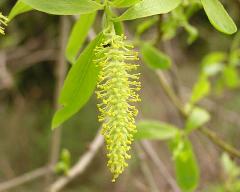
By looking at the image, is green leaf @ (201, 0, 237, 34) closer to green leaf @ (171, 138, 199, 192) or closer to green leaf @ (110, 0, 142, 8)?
green leaf @ (110, 0, 142, 8)

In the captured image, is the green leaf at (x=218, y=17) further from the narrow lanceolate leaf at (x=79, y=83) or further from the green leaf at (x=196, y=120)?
the green leaf at (x=196, y=120)

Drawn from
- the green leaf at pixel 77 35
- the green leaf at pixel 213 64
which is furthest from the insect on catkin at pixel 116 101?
the green leaf at pixel 213 64

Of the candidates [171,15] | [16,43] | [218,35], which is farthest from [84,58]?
[218,35]

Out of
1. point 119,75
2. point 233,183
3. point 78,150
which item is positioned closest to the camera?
point 119,75

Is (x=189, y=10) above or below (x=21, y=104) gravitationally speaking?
above

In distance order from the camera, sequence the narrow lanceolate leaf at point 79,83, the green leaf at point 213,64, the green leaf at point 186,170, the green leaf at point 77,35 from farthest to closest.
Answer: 1. the green leaf at point 213,64
2. the green leaf at point 186,170
3. the green leaf at point 77,35
4. the narrow lanceolate leaf at point 79,83

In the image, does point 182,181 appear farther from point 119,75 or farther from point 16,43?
point 16,43
